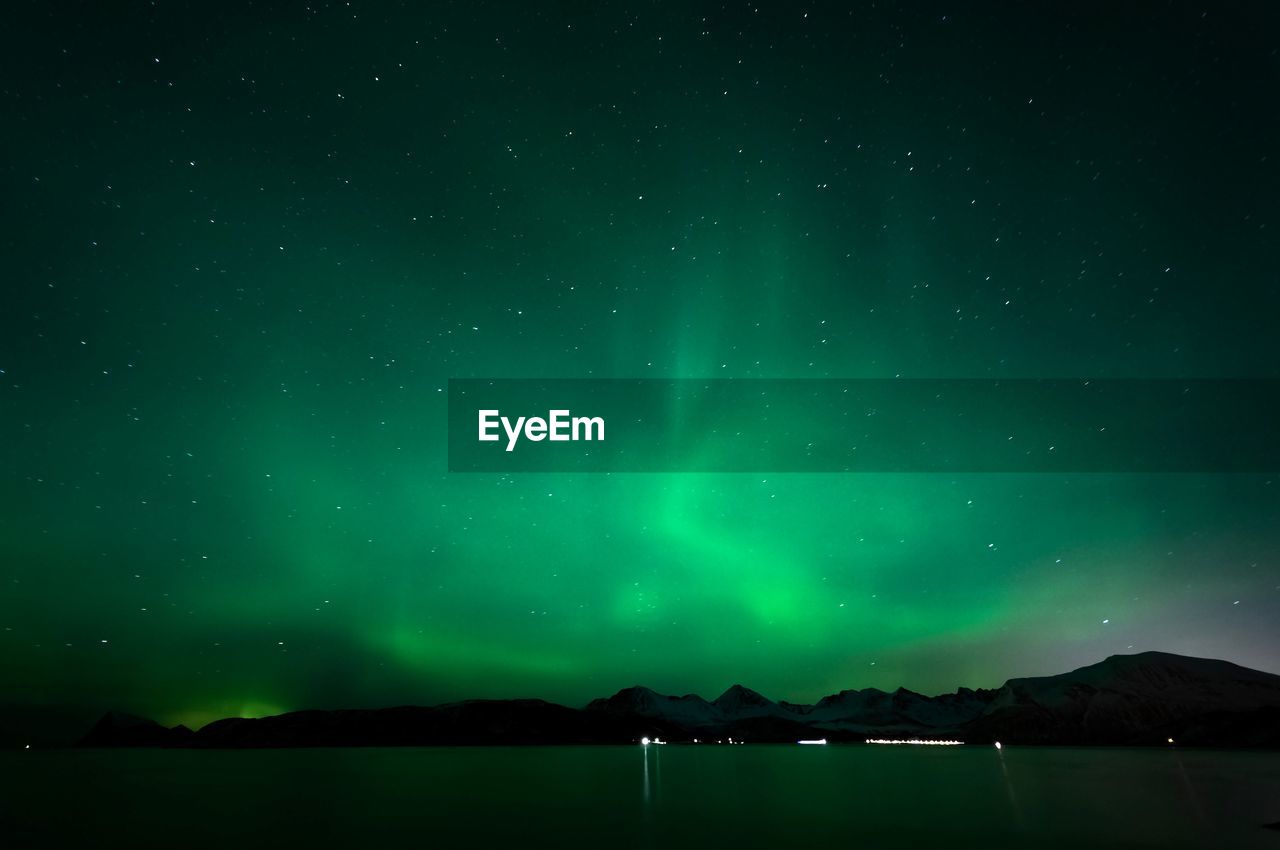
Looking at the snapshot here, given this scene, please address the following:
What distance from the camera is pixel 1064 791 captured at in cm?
9100

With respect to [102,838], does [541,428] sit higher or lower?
higher

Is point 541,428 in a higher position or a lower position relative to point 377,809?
higher

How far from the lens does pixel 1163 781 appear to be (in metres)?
112

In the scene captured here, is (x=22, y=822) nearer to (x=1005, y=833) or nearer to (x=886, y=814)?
(x=886, y=814)

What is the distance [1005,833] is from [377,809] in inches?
2005

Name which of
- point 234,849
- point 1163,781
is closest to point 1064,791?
point 1163,781

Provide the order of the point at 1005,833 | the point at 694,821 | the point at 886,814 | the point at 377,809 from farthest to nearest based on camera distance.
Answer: the point at 377,809
the point at 886,814
the point at 694,821
the point at 1005,833

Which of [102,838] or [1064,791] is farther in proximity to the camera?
[1064,791]

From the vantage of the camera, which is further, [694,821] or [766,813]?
[766,813]

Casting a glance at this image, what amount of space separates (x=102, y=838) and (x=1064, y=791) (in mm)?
96286

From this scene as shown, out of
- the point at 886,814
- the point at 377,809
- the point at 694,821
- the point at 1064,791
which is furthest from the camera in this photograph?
the point at 1064,791

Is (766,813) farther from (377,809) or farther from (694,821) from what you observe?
(377,809)

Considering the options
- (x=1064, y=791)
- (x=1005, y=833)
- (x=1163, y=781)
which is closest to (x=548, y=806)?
(x=1005, y=833)

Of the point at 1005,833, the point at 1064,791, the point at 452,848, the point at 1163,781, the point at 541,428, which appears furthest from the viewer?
the point at 1163,781
